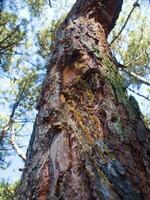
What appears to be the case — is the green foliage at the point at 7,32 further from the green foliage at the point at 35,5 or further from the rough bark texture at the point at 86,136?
the rough bark texture at the point at 86,136

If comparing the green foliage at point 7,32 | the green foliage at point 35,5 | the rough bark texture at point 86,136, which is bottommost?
the rough bark texture at point 86,136

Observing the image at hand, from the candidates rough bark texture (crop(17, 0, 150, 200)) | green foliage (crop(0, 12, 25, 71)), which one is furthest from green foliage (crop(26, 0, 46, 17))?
rough bark texture (crop(17, 0, 150, 200))

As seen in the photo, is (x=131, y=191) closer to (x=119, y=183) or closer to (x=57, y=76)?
(x=119, y=183)

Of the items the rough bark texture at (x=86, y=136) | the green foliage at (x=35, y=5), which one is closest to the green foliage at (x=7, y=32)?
the green foliage at (x=35, y=5)

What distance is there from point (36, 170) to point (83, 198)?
0.85 ft

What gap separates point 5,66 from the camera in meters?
4.59

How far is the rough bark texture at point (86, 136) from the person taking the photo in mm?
831

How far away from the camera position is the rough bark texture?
83cm

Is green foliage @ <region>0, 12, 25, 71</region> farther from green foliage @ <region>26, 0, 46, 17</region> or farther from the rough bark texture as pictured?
the rough bark texture

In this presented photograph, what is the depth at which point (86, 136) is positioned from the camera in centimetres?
100

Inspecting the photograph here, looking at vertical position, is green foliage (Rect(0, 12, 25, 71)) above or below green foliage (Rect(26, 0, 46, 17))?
below

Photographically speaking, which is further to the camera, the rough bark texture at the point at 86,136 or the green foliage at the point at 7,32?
the green foliage at the point at 7,32

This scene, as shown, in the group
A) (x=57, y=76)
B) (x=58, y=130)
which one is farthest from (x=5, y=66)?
(x=58, y=130)

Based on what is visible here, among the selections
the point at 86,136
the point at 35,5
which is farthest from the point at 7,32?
the point at 86,136
